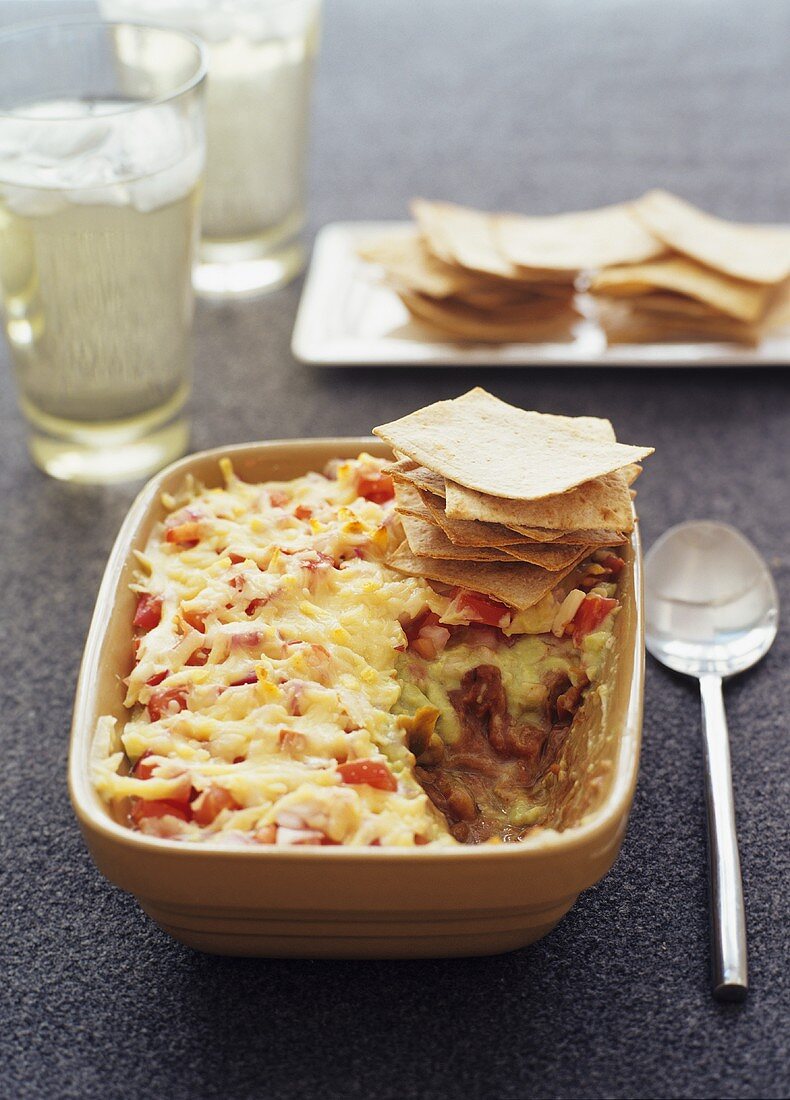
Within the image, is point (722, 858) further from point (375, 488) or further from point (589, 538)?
point (375, 488)

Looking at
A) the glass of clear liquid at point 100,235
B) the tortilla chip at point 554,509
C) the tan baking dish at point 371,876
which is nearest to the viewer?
the tan baking dish at point 371,876

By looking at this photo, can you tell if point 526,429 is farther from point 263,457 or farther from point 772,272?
point 772,272

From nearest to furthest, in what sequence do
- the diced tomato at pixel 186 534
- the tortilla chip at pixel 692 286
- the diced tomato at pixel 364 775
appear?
the diced tomato at pixel 364 775 → the diced tomato at pixel 186 534 → the tortilla chip at pixel 692 286

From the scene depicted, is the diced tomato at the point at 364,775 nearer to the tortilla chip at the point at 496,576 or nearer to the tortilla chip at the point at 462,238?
the tortilla chip at the point at 496,576

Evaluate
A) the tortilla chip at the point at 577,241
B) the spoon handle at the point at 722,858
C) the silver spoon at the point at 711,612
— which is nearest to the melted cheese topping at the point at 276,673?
the spoon handle at the point at 722,858

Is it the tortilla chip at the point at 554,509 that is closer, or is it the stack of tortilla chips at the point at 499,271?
the tortilla chip at the point at 554,509

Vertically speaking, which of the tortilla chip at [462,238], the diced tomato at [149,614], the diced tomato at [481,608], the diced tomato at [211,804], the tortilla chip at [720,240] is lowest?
the tortilla chip at [462,238]
